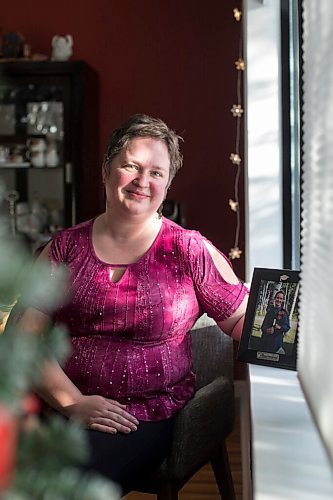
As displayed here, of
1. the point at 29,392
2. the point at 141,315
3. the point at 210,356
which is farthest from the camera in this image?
the point at 210,356

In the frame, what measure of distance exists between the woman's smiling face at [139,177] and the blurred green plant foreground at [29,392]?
5.59 ft

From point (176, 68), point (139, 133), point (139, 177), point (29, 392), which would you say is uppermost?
point (176, 68)

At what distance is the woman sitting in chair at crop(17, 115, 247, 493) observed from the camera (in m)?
1.95

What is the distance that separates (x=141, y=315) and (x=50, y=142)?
8.64 ft

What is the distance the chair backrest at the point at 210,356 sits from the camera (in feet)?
7.90

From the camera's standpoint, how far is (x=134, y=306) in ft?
6.70

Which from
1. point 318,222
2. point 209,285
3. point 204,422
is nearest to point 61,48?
point 209,285

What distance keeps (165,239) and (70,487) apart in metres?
1.80

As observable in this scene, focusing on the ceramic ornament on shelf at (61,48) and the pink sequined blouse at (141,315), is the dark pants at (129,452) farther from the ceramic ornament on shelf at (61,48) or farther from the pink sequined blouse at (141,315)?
the ceramic ornament on shelf at (61,48)

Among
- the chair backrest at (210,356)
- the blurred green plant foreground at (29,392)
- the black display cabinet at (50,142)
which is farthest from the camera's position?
the black display cabinet at (50,142)

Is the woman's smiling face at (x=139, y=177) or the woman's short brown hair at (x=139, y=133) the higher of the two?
the woman's short brown hair at (x=139, y=133)

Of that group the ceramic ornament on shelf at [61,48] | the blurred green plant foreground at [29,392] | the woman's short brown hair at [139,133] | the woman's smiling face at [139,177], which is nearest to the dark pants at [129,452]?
the woman's smiling face at [139,177]

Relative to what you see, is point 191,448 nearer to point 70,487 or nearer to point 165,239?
point 165,239

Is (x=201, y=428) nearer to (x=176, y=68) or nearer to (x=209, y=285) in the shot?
(x=209, y=285)
